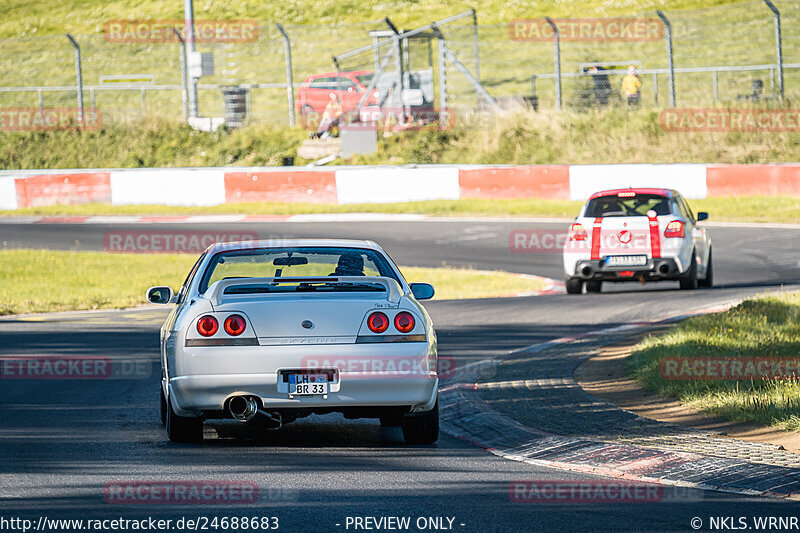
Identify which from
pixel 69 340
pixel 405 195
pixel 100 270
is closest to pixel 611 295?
pixel 69 340

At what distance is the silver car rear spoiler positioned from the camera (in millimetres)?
8141

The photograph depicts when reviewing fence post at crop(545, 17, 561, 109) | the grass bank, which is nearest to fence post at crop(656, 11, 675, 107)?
the grass bank

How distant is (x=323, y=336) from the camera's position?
25.6 ft

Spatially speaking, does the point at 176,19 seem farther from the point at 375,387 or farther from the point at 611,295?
the point at 375,387

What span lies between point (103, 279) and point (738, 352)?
46.2ft

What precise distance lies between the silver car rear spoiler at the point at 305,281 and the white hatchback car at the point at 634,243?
9233 mm

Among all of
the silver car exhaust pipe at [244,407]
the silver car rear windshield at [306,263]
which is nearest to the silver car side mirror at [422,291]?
the silver car rear windshield at [306,263]

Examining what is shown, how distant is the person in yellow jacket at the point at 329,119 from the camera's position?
36312 millimetres

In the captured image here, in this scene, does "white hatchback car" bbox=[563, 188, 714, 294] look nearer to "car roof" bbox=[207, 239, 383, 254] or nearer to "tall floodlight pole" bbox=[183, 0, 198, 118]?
"car roof" bbox=[207, 239, 383, 254]

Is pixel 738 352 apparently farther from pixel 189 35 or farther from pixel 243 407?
pixel 189 35

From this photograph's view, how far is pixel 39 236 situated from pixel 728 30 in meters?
31.5

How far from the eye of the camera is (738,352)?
36.0 ft

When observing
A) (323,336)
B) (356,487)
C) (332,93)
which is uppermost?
(332,93)

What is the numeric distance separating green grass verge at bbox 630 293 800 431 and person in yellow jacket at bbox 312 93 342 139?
74.7 feet
